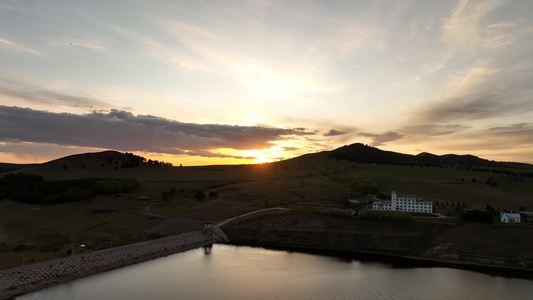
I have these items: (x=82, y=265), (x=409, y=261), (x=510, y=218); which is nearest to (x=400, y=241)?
(x=409, y=261)

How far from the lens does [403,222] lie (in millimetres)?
113188

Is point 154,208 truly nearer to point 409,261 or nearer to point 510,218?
point 409,261

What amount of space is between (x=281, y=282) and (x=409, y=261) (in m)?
40.5

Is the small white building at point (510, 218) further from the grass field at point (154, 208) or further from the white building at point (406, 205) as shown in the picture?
the white building at point (406, 205)

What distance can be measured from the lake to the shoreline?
3.82 metres

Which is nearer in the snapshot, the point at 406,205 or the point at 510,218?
the point at 510,218

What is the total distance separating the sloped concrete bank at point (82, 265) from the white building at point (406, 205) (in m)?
67.8

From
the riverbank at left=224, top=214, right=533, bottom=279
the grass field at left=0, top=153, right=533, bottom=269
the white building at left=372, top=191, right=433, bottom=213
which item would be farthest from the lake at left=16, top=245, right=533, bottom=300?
the white building at left=372, top=191, right=433, bottom=213

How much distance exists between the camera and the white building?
128 m

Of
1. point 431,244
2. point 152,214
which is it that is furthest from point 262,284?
point 152,214

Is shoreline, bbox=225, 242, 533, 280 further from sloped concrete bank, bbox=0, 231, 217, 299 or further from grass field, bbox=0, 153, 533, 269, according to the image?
sloped concrete bank, bbox=0, 231, 217, 299

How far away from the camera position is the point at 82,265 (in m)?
77.6

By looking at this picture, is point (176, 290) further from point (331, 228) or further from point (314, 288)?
point (331, 228)

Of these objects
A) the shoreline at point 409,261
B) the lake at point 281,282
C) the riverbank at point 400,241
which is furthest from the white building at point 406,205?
the lake at point 281,282
